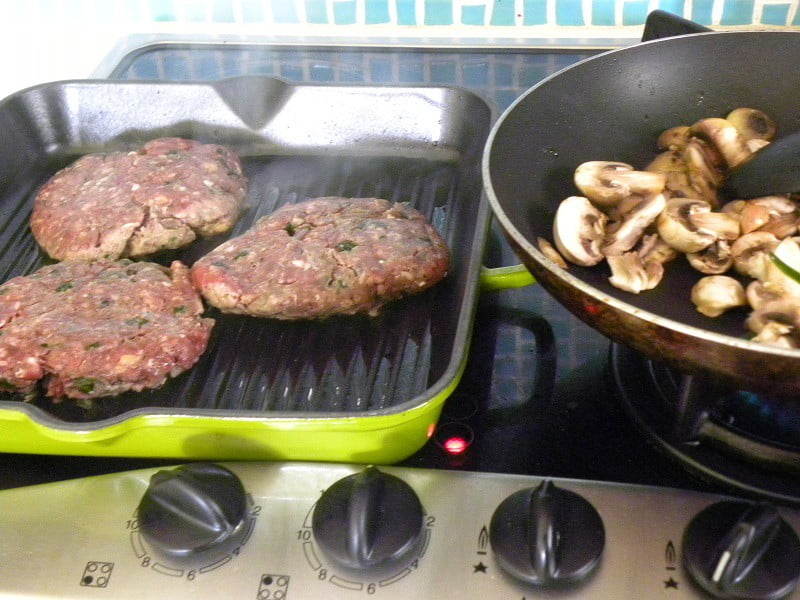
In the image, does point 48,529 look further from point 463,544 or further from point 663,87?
point 663,87

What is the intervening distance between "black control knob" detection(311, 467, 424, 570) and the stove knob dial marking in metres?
0.09

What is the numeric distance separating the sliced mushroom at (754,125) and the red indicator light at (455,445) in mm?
653

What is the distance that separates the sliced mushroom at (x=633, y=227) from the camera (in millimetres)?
1043

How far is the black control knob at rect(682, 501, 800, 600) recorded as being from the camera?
72cm

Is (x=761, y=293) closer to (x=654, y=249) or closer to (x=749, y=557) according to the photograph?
(x=654, y=249)

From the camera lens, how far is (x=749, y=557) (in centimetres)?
72

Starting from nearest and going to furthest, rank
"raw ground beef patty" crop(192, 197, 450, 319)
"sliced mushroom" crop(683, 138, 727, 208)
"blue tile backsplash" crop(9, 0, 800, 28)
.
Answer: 1. "sliced mushroom" crop(683, 138, 727, 208)
2. "raw ground beef patty" crop(192, 197, 450, 319)
3. "blue tile backsplash" crop(9, 0, 800, 28)

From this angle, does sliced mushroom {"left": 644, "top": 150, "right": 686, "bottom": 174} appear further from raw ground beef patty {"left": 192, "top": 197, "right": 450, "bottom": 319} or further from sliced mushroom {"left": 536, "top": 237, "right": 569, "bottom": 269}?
raw ground beef patty {"left": 192, "top": 197, "right": 450, "bottom": 319}

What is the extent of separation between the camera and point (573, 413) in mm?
1062

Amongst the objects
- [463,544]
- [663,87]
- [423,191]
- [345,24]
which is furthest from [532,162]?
[345,24]

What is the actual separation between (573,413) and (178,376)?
611 mm

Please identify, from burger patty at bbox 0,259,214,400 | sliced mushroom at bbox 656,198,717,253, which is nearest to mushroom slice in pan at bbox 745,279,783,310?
sliced mushroom at bbox 656,198,717,253

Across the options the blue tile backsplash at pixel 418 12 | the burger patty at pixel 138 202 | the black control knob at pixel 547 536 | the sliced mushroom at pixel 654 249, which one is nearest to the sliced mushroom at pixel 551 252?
the sliced mushroom at pixel 654 249

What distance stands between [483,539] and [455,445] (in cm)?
20
